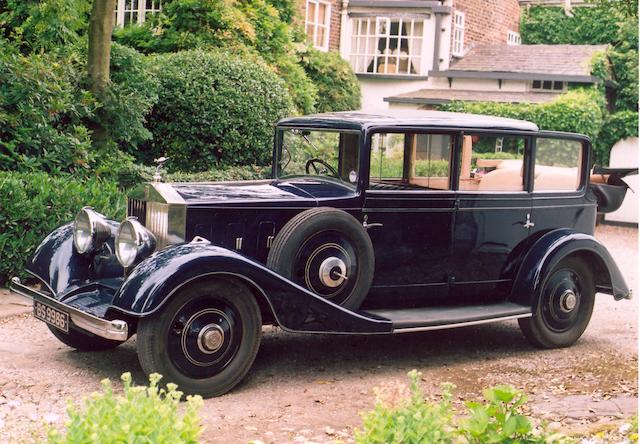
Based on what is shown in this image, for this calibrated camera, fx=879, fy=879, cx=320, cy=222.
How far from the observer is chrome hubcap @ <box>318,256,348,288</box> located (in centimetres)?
610

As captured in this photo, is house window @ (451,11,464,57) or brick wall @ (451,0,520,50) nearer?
house window @ (451,11,464,57)

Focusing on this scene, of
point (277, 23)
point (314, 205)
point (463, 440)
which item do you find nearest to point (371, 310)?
point (314, 205)

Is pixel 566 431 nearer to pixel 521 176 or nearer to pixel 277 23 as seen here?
pixel 521 176

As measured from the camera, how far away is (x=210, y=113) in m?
12.4

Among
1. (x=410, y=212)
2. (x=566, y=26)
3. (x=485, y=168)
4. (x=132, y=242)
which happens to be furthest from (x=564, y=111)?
(x=132, y=242)

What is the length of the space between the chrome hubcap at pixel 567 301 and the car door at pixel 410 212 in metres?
1.08

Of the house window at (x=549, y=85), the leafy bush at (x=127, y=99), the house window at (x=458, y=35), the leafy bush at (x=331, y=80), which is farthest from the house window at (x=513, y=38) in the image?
the leafy bush at (x=127, y=99)

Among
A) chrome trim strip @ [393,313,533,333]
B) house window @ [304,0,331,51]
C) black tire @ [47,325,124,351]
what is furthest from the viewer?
house window @ [304,0,331,51]

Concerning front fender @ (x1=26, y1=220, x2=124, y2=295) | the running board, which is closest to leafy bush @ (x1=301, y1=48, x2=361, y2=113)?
the running board

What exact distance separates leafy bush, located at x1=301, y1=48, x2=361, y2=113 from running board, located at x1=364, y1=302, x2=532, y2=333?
12.9 meters

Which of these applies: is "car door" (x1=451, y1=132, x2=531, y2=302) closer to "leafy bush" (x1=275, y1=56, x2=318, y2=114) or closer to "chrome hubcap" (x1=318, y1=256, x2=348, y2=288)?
"chrome hubcap" (x1=318, y1=256, x2=348, y2=288)

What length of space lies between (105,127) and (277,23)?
19.9 feet

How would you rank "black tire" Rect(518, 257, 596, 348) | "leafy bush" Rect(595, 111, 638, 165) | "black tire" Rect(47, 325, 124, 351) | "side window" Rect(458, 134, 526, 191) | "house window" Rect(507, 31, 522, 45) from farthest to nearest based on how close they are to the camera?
"house window" Rect(507, 31, 522, 45)
"leafy bush" Rect(595, 111, 638, 165)
"black tire" Rect(518, 257, 596, 348)
"side window" Rect(458, 134, 526, 191)
"black tire" Rect(47, 325, 124, 351)

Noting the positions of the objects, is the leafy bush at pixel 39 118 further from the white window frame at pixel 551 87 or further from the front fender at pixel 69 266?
the white window frame at pixel 551 87
